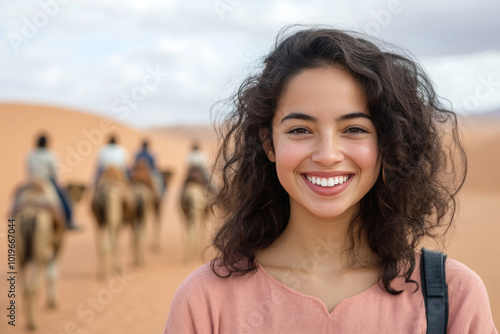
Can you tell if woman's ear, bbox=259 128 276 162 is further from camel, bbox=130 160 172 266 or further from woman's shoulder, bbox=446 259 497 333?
camel, bbox=130 160 172 266

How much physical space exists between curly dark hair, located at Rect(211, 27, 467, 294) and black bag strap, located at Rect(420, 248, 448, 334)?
2.6 inches

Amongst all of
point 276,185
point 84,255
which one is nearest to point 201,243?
point 84,255

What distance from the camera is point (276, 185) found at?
2.73 meters

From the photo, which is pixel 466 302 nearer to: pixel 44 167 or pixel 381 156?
pixel 381 156

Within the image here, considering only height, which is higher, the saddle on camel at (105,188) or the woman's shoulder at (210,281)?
the saddle on camel at (105,188)

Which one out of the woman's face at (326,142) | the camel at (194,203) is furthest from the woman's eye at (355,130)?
the camel at (194,203)

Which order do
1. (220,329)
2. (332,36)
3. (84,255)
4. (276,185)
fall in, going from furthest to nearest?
(84,255) < (276,185) < (332,36) < (220,329)

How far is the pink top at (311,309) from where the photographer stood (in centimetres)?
223

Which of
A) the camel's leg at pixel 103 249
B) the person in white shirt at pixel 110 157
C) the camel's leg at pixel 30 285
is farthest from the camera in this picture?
the person in white shirt at pixel 110 157

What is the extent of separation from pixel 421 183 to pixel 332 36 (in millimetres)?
665

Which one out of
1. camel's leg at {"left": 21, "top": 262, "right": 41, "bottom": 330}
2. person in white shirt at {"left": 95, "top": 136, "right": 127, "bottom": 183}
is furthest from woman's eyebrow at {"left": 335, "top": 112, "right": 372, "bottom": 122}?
person in white shirt at {"left": 95, "top": 136, "right": 127, "bottom": 183}

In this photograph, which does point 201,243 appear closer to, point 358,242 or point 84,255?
point 84,255

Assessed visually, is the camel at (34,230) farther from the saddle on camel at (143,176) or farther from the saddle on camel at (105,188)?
the saddle on camel at (143,176)

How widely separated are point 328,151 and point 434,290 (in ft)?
1.93
